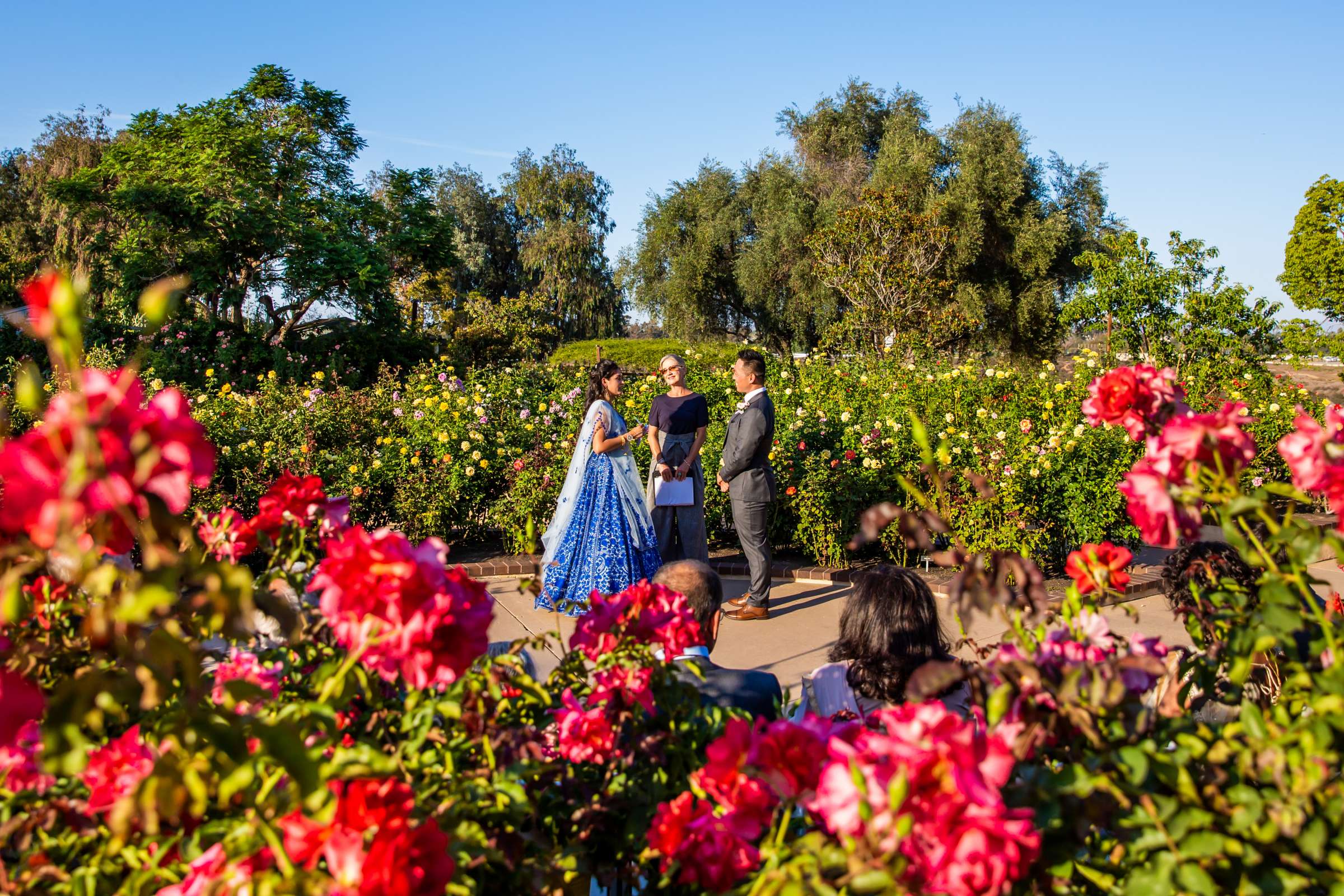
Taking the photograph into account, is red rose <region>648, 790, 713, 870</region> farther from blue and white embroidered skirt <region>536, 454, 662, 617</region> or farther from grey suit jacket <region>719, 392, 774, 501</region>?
blue and white embroidered skirt <region>536, 454, 662, 617</region>

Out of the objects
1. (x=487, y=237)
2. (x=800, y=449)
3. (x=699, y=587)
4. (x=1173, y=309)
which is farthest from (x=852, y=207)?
(x=487, y=237)

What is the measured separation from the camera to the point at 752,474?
484cm

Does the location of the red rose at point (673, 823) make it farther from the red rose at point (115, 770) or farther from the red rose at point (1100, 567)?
the red rose at point (1100, 567)

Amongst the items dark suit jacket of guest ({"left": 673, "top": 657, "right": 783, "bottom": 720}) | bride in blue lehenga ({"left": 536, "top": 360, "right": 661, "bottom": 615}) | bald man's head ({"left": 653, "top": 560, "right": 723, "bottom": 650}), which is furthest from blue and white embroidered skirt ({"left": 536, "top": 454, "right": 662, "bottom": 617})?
dark suit jacket of guest ({"left": 673, "top": 657, "right": 783, "bottom": 720})

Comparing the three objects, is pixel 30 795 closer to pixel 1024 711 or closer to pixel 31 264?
pixel 1024 711

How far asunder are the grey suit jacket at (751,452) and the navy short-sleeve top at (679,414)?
237mm

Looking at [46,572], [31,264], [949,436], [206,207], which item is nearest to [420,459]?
[949,436]

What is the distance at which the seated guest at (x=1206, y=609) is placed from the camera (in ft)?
3.89

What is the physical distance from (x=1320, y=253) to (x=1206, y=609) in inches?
A: 623

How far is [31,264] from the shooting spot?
68.5 ft

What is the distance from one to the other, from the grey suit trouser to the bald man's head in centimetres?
210

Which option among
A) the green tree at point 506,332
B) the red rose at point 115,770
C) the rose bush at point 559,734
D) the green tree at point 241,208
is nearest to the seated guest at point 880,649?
the rose bush at point 559,734

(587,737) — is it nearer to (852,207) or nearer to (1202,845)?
(1202,845)

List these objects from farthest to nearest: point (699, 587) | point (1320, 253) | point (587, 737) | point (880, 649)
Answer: point (1320, 253) < point (699, 587) < point (880, 649) < point (587, 737)
